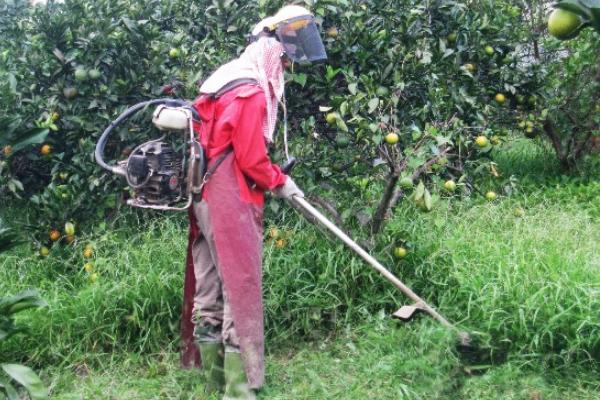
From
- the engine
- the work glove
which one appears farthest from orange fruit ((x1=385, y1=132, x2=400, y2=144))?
the engine

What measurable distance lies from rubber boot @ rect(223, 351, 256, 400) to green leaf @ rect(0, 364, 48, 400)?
81 centimetres

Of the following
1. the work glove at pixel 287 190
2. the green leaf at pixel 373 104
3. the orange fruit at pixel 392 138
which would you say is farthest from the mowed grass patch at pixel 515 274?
the work glove at pixel 287 190

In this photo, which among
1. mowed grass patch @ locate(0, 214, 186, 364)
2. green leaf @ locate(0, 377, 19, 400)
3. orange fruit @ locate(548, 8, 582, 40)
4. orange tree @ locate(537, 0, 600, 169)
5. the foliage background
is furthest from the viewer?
orange tree @ locate(537, 0, 600, 169)

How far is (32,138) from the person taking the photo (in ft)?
12.6

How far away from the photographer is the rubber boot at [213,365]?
3.40 metres

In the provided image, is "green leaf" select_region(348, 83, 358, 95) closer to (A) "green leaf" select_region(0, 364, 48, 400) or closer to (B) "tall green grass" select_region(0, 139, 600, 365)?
(B) "tall green grass" select_region(0, 139, 600, 365)

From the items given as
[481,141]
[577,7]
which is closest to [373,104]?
[481,141]

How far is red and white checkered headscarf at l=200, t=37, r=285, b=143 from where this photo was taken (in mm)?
3238

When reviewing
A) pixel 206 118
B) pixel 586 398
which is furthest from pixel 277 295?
pixel 586 398

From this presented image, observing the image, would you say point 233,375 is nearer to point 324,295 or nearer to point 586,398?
point 324,295

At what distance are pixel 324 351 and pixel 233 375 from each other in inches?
27.1

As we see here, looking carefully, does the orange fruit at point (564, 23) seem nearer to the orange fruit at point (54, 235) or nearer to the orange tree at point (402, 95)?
the orange tree at point (402, 95)

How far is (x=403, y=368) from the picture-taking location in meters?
3.43

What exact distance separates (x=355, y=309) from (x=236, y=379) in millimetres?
920
